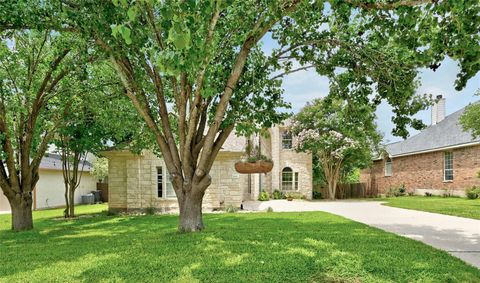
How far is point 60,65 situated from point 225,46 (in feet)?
18.0

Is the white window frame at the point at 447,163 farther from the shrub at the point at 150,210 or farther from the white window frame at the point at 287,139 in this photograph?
the shrub at the point at 150,210

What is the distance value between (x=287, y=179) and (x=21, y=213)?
1836 cm

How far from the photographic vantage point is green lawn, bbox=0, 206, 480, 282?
488 cm

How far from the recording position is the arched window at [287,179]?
2545cm

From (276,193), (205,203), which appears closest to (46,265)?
(205,203)

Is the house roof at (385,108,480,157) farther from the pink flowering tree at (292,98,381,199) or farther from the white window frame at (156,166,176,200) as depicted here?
the white window frame at (156,166,176,200)

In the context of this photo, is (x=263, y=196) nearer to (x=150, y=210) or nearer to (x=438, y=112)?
(x=150, y=210)

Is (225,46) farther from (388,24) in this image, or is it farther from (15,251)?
(15,251)

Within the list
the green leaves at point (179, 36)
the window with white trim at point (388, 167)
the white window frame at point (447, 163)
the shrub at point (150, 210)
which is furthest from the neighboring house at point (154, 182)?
the window with white trim at point (388, 167)

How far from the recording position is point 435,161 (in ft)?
78.2

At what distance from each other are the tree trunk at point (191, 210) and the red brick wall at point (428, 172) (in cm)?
1912

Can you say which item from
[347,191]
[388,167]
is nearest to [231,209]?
[347,191]

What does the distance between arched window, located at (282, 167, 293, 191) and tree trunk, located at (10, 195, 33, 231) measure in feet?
59.0

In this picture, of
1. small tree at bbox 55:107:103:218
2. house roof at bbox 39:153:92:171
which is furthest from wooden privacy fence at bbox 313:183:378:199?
house roof at bbox 39:153:92:171
